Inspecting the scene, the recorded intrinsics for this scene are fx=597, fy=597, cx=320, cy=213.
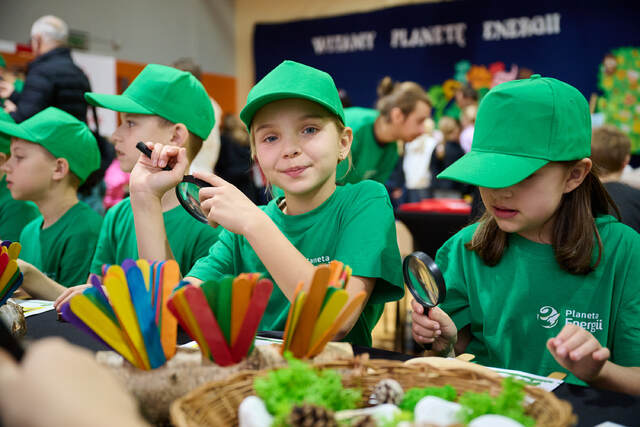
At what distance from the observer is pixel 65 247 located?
2.22 meters

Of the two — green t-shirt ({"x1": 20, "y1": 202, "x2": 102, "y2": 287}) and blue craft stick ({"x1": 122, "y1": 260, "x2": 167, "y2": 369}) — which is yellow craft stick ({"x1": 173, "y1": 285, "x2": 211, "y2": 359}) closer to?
blue craft stick ({"x1": 122, "y1": 260, "x2": 167, "y2": 369})

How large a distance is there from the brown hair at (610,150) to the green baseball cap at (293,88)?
1881mm

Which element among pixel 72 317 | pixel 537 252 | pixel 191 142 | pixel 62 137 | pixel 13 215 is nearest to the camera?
pixel 72 317

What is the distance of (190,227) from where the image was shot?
6.50 feet

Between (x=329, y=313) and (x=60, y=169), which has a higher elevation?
(x=60, y=169)

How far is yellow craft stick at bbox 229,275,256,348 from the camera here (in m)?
0.84

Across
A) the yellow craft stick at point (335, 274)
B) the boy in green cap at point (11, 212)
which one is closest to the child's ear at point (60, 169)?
the boy in green cap at point (11, 212)

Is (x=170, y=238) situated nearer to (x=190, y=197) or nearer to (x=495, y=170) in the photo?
A: (x=190, y=197)

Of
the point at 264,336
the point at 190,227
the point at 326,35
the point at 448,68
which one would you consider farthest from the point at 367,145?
the point at 326,35

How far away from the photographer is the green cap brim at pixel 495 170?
1.21 meters

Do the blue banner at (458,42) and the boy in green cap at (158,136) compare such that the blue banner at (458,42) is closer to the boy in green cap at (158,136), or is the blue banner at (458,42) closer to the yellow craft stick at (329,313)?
the boy in green cap at (158,136)

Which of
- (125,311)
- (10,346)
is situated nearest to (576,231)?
(125,311)

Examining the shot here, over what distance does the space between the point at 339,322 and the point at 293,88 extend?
0.69 metres

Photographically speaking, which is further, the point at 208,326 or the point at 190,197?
the point at 190,197
